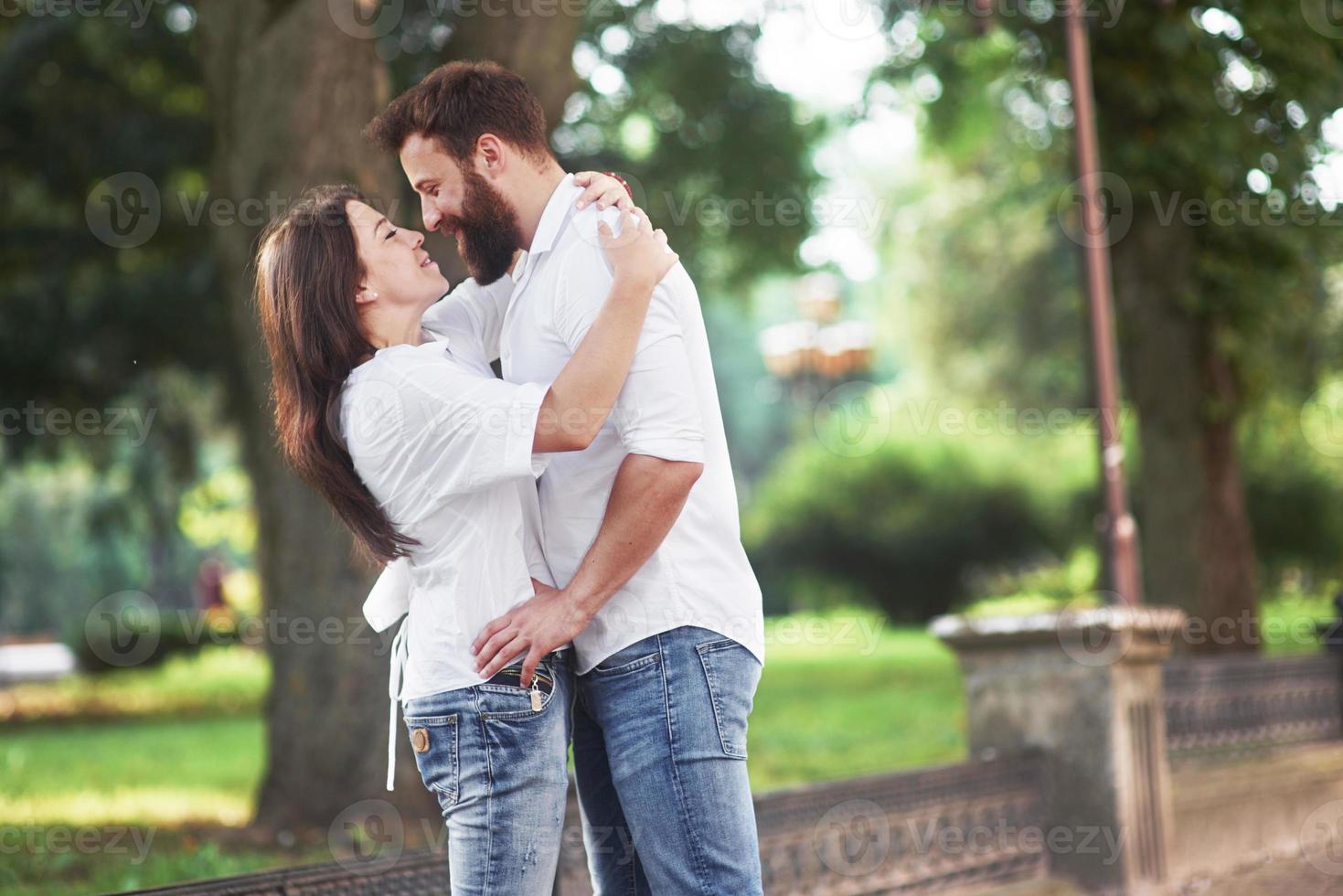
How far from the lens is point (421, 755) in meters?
2.57

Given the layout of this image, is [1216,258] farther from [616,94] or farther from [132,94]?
[132,94]

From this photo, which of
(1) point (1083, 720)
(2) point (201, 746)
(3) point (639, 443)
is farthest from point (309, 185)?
(2) point (201, 746)

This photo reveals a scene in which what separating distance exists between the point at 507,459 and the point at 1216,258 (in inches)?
→ 373

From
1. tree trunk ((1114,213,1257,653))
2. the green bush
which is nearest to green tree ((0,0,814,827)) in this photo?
tree trunk ((1114,213,1257,653))

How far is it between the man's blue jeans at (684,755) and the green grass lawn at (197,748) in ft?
13.8

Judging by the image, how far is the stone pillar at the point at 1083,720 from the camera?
618 cm

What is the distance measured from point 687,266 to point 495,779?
12779 mm

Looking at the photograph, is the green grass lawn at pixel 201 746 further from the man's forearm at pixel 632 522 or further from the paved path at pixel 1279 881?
the man's forearm at pixel 632 522

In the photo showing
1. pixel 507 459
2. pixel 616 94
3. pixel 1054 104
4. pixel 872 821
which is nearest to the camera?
pixel 507 459

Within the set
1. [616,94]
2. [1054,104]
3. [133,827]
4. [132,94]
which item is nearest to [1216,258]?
[1054,104]

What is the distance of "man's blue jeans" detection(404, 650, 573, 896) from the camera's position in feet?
8.21

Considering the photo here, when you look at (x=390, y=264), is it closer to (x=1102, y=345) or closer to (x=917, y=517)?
(x=1102, y=345)

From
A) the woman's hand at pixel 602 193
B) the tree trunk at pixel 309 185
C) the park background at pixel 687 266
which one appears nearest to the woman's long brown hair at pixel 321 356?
the woman's hand at pixel 602 193

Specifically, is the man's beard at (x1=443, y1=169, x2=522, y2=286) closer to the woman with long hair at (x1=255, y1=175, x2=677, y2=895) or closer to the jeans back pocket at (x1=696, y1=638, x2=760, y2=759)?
the woman with long hair at (x1=255, y1=175, x2=677, y2=895)
